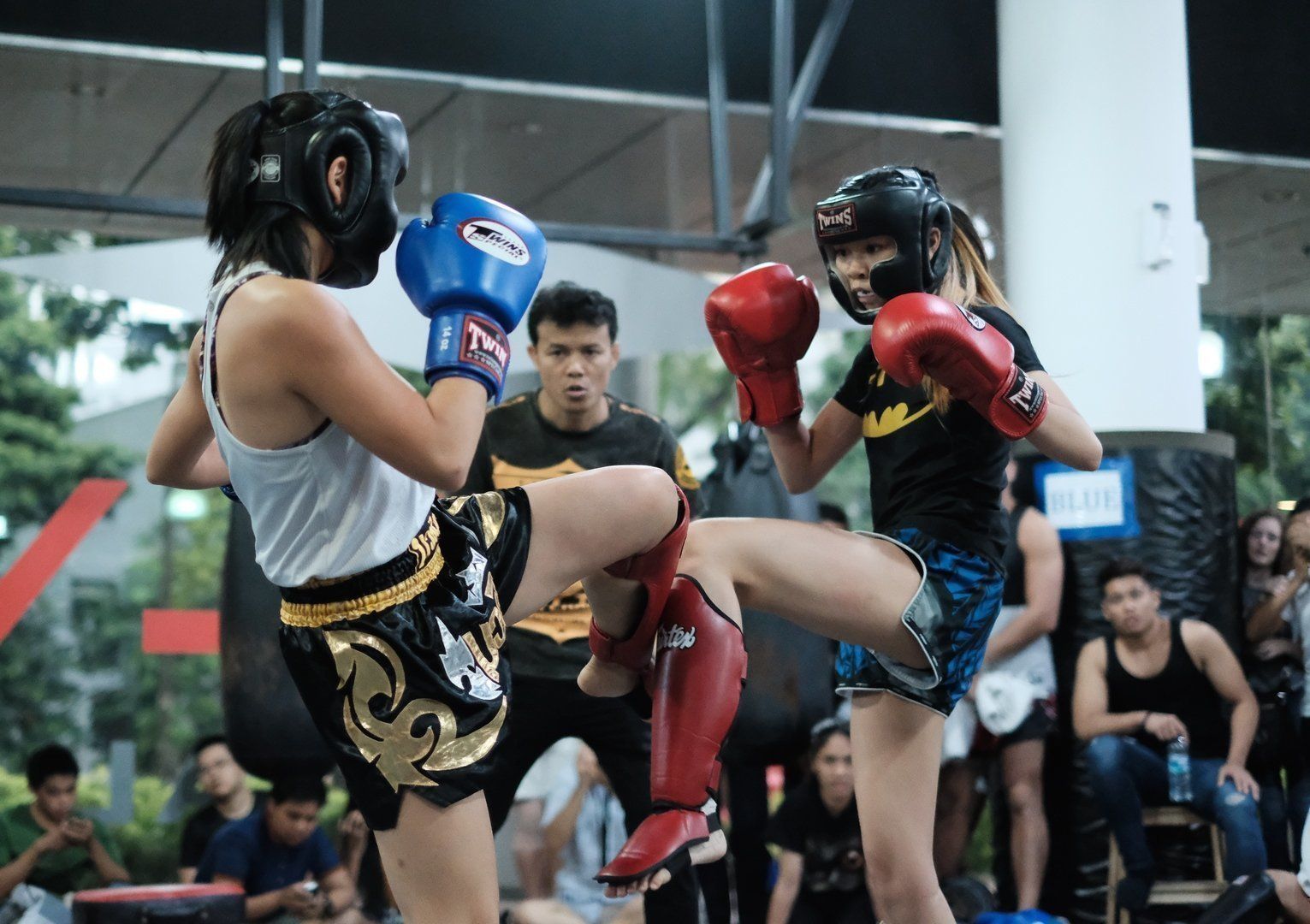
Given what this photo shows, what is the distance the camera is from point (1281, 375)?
6.98m

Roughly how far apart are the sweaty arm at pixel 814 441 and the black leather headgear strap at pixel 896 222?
0.31 meters

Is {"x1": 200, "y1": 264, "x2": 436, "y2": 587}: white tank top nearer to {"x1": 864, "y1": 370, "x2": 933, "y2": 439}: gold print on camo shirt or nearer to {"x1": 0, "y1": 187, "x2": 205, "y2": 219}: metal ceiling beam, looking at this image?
{"x1": 864, "y1": 370, "x2": 933, "y2": 439}: gold print on camo shirt

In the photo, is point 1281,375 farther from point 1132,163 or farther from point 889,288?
point 889,288

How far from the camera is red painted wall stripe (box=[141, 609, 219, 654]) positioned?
6.14 meters

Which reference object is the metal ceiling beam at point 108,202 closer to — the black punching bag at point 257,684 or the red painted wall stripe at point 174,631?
the black punching bag at point 257,684

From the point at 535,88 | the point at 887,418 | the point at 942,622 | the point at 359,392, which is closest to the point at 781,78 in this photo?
the point at 535,88

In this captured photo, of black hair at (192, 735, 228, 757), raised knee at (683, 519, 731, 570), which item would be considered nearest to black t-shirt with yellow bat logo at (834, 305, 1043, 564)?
raised knee at (683, 519, 731, 570)

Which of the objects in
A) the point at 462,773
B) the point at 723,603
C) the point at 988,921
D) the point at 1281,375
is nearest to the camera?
the point at 462,773

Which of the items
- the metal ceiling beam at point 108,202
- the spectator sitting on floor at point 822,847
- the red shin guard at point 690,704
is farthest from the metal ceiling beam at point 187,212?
the red shin guard at point 690,704

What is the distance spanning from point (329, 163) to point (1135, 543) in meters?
3.79

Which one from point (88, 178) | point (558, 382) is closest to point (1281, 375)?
point (558, 382)

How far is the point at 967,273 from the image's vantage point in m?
2.71

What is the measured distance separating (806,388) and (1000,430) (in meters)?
4.68

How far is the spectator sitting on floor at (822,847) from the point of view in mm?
4375
